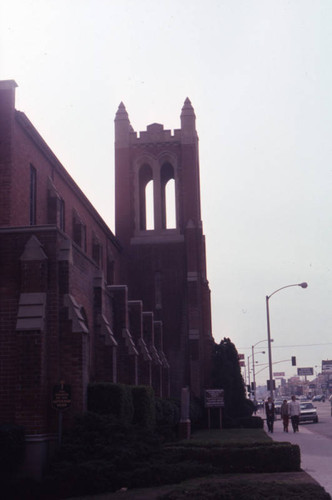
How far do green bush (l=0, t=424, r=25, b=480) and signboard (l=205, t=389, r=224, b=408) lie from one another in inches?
899

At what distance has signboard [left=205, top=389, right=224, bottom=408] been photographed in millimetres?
37719

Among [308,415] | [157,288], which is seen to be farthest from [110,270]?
[308,415]

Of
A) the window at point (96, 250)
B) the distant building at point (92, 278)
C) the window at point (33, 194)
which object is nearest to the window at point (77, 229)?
the distant building at point (92, 278)

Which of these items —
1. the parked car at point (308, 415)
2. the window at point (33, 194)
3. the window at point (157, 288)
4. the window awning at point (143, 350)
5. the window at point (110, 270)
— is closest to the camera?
the window at point (33, 194)

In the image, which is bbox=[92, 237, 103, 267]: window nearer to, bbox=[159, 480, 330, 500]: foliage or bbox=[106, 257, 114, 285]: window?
bbox=[106, 257, 114, 285]: window

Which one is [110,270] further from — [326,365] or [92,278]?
[326,365]

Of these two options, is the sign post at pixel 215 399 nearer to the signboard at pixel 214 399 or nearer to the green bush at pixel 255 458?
the signboard at pixel 214 399

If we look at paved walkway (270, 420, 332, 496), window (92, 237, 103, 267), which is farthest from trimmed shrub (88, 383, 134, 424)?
window (92, 237, 103, 267)

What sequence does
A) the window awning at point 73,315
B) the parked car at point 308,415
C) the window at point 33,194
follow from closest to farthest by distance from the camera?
the window awning at point 73,315 → the window at point 33,194 → the parked car at point 308,415

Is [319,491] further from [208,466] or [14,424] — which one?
[14,424]

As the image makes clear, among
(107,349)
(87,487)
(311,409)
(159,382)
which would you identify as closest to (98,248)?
(159,382)

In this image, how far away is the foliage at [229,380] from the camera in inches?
1639

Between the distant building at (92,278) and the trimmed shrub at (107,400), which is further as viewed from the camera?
the trimmed shrub at (107,400)

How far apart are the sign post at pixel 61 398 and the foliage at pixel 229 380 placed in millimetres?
24376
